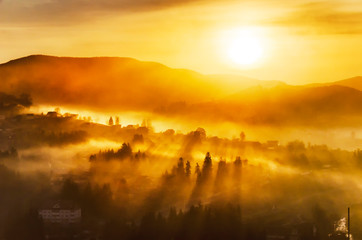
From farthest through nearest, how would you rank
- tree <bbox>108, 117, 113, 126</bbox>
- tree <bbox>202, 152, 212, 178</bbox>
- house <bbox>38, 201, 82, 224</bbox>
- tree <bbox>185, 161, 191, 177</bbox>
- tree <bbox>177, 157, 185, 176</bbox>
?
tree <bbox>108, 117, 113, 126</bbox>, tree <bbox>177, 157, 185, 176</bbox>, tree <bbox>185, 161, 191, 177</bbox>, tree <bbox>202, 152, 212, 178</bbox>, house <bbox>38, 201, 82, 224</bbox>

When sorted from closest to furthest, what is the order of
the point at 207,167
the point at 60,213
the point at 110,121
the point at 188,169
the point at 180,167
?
the point at 60,213 → the point at 188,169 → the point at 207,167 → the point at 180,167 → the point at 110,121

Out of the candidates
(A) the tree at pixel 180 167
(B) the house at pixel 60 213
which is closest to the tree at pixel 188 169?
(A) the tree at pixel 180 167

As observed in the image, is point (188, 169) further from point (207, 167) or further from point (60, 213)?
point (60, 213)

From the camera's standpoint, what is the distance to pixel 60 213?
39.9 metres

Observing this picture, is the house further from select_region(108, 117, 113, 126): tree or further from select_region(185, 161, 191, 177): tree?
select_region(108, 117, 113, 126): tree

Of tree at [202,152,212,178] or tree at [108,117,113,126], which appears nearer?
tree at [202,152,212,178]

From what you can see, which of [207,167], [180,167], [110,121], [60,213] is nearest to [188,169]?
[180,167]

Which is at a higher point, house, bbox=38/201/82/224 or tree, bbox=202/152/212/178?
tree, bbox=202/152/212/178

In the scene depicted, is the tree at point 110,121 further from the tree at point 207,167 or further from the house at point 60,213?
the house at point 60,213

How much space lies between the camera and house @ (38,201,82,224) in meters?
39.2

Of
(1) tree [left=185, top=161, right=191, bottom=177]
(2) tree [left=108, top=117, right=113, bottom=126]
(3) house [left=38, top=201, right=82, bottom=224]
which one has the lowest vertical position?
(3) house [left=38, top=201, right=82, bottom=224]

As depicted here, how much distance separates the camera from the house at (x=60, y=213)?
39.2m

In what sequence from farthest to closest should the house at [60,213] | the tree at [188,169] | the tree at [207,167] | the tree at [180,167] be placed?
the tree at [180,167] → the tree at [188,169] → the tree at [207,167] → the house at [60,213]

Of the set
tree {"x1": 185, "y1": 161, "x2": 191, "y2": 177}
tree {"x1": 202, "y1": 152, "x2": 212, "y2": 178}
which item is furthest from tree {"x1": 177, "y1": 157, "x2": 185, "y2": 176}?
tree {"x1": 202, "y1": 152, "x2": 212, "y2": 178}
